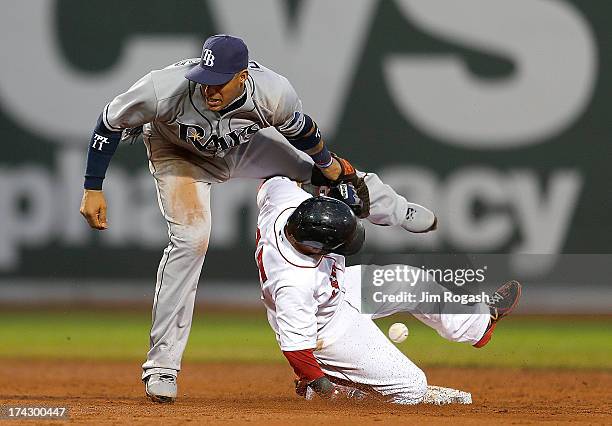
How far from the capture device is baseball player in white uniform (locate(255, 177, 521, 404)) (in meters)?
4.60

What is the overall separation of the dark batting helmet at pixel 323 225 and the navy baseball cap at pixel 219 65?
27.0 inches

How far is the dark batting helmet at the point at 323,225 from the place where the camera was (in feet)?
15.1

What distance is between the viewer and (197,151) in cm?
505

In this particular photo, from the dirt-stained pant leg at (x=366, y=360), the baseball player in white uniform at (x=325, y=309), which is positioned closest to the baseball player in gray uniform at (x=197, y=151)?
the baseball player in white uniform at (x=325, y=309)

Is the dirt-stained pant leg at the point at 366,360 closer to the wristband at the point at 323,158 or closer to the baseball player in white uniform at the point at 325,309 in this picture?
the baseball player in white uniform at the point at 325,309

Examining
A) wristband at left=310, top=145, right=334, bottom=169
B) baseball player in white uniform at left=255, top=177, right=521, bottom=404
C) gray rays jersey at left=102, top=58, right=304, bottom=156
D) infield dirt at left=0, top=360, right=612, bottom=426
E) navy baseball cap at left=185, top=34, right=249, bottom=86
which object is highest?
navy baseball cap at left=185, top=34, right=249, bottom=86

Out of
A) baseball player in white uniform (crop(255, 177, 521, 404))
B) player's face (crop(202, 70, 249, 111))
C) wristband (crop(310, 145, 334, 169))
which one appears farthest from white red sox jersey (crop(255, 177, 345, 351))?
player's face (crop(202, 70, 249, 111))

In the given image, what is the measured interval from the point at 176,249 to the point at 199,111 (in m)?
0.70

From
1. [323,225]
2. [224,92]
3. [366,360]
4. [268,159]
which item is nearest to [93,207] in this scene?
[224,92]

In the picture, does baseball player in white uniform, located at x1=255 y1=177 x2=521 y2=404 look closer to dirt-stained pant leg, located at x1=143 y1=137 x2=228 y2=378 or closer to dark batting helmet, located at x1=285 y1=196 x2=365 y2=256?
dark batting helmet, located at x1=285 y1=196 x2=365 y2=256


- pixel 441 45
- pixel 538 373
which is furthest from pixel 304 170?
pixel 441 45

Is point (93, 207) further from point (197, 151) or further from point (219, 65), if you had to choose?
point (219, 65)

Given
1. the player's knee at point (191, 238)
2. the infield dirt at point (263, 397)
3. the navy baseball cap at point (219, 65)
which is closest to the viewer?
the infield dirt at point (263, 397)

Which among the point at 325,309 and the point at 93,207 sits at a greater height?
the point at 93,207
